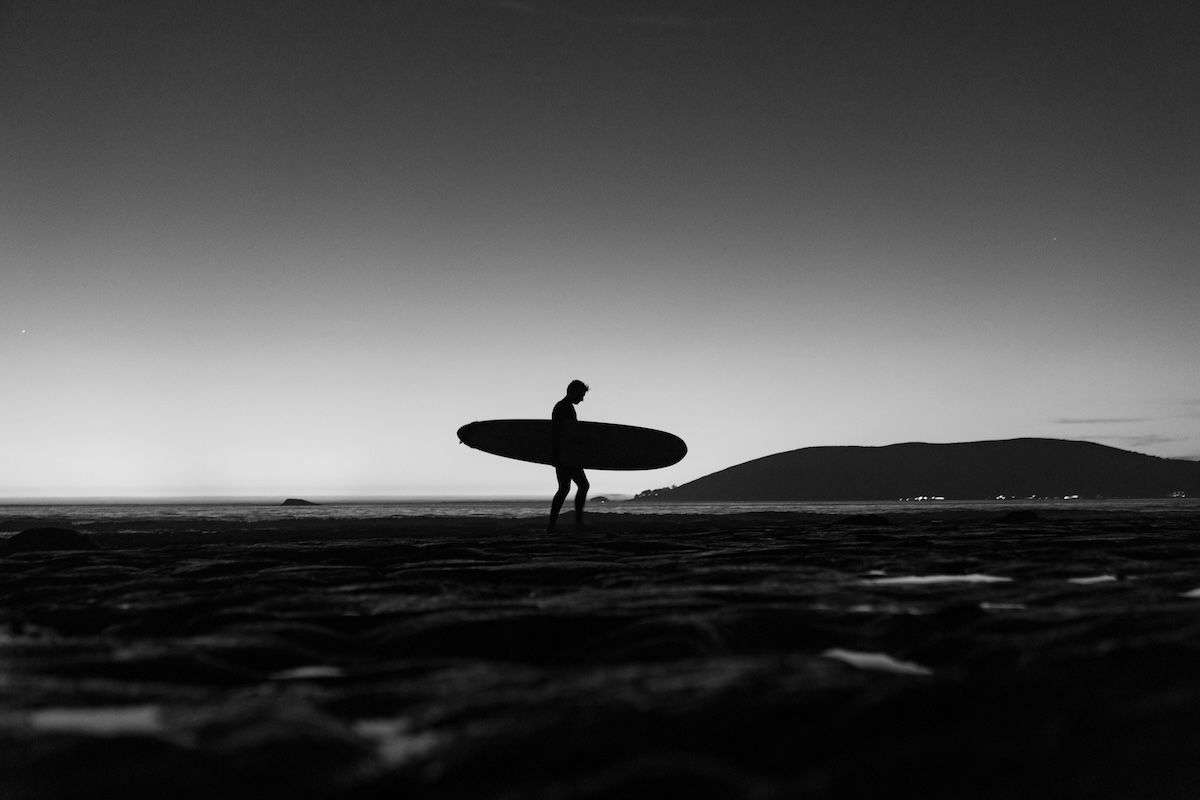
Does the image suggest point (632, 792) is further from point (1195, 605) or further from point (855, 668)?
point (1195, 605)

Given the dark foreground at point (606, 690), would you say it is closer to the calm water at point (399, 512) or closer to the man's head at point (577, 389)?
the man's head at point (577, 389)

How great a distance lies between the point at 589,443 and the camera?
48.5 feet

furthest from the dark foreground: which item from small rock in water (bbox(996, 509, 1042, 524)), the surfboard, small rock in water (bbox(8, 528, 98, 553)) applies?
the surfboard

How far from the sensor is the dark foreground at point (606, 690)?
144cm

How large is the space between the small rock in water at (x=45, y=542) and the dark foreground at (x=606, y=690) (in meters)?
4.72

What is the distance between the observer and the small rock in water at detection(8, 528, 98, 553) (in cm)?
820

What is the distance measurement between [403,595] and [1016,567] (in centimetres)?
393

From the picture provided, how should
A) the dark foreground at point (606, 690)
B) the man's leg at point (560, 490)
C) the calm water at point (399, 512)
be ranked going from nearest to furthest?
the dark foreground at point (606, 690), the man's leg at point (560, 490), the calm water at point (399, 512)

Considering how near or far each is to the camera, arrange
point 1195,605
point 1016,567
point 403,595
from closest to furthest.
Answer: point 1195,605
point 403,595
point 1016,567

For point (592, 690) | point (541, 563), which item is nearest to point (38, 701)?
point (592, 690)

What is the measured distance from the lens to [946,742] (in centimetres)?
161

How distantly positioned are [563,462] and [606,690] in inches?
A: 382

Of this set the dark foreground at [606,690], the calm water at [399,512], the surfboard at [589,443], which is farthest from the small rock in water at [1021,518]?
the dark foreground at [606,690]

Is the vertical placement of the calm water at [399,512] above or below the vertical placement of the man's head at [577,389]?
below
